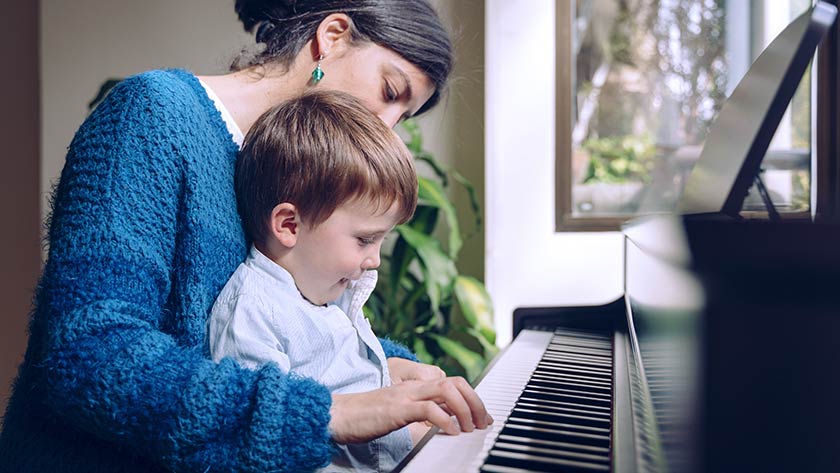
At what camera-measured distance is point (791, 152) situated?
2676 millimetres

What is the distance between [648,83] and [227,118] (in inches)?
100

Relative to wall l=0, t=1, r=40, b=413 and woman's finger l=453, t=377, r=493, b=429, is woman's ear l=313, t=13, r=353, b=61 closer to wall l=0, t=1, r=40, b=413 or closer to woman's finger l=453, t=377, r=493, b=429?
woman's finger l=453, t=377, r=493, b=429

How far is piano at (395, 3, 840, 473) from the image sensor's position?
0.44 m

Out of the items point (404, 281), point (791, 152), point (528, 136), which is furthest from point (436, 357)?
point (791, 152)

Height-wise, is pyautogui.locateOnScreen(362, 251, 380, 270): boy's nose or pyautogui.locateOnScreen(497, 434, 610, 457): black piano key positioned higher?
pyautogui.locateOnScreen(362, 251, 380, 270): boy's nose

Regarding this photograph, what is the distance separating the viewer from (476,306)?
7.81 ft

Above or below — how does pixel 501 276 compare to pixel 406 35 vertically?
below

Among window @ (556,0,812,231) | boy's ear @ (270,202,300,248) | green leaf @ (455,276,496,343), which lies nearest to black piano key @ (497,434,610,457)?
boy's ear @ (270,202,300,248)

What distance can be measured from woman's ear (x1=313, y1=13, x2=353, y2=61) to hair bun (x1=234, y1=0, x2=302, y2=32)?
81 mm

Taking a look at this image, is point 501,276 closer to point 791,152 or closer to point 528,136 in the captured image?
point 528,136

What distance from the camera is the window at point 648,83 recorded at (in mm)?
2988

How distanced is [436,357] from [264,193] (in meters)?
1.56

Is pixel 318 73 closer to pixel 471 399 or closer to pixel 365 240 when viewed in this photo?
pixel 365 240

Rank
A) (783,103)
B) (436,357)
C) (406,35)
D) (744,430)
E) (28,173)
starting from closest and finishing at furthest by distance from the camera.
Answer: (744,430)
(783,103)
(406,35)
(436,357)
(28,173)
